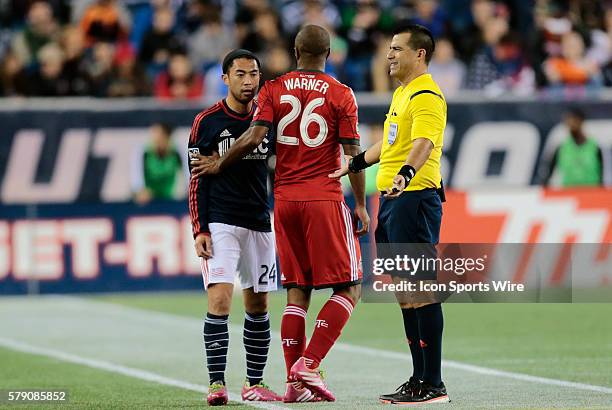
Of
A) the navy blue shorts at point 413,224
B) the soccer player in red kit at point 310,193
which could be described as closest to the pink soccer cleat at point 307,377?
the soccer player in red kit at point 310,193

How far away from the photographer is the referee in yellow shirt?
870cm

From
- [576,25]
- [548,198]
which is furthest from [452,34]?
[548,198]

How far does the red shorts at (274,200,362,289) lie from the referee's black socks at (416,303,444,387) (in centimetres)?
58

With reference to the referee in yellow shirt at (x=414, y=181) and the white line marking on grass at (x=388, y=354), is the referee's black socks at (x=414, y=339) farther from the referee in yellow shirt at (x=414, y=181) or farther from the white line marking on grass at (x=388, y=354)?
the white line marking on grass at (x=388, y=354)

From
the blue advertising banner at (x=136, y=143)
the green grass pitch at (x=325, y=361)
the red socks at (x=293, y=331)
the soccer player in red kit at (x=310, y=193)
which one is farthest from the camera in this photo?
the blue advertising banner at (x=136, y=143)

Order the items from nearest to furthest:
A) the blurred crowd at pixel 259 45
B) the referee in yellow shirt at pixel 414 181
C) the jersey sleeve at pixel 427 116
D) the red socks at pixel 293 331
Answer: the jersey sleeve at pixel 427 116, the referee in yellow shirt at pixel 414 181, the red socks at pixel 293 331, the blurred crowd at pixel 259 45

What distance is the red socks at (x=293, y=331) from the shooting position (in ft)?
29.7

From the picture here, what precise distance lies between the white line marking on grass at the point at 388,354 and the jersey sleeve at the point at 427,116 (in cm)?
206

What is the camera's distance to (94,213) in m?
18.3

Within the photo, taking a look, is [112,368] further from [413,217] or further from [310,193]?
[413,217]

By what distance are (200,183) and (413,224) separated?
139 cm

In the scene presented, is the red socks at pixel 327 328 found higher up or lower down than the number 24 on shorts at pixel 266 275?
lower down

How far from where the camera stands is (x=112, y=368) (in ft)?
37.8

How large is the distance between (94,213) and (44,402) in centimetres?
930
